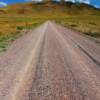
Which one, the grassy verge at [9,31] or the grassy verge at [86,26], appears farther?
the grassy verge at [86,26]

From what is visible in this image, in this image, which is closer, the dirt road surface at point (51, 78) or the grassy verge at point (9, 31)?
the dirt road surface at point (51, 78)

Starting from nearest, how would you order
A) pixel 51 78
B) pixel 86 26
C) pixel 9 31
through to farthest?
1. pixel 51 78
2. pixel 9 31
3. pixel 86 26

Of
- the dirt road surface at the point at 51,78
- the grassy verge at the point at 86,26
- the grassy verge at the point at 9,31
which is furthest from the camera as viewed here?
the grassy verge at the point at 86,26

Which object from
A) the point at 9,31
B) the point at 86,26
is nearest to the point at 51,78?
the point at 9,31

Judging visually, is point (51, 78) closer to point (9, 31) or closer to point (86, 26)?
point (9, 31)

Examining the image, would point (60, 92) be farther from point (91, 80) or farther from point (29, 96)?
point (91, 80)

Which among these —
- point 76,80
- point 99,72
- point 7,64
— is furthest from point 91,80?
point 7,64

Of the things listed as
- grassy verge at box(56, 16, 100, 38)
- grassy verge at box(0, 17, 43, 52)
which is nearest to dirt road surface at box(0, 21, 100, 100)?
grassy verge at box(0, 17, 43, 52)

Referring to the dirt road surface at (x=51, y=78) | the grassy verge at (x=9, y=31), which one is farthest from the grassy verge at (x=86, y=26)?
the dirt road surface at (x=51, y=78)

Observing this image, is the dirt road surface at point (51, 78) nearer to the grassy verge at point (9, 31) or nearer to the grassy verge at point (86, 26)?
the grassy verge at point (9, 31)

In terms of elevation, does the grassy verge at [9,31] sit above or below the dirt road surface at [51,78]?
below

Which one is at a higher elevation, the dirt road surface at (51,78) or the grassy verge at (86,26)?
the dirt road surface at (51,78)

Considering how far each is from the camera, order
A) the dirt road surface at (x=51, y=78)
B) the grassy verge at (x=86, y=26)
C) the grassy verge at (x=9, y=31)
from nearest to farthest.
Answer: the dirt road surface at (x=51, y=78), the grassy verge at (x=9, y=31), the grassy verge at (x=86, y=26)

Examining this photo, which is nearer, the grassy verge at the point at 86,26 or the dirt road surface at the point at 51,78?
the dirt road surface at the point at 51,78
